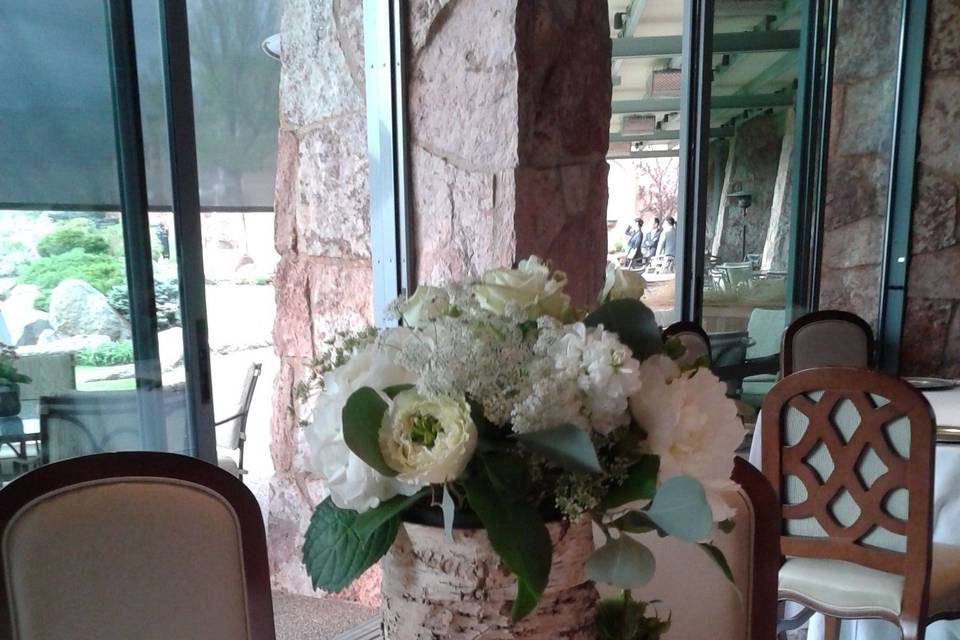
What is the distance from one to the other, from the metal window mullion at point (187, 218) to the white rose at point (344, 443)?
1.42 meters

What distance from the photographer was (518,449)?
1.55 ft

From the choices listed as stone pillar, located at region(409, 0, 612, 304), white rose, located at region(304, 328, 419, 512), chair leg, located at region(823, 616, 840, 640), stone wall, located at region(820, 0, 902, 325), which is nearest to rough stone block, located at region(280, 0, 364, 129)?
stone pillar, located at region(409, 0, 612, 304)

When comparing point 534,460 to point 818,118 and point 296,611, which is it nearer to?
point 296,611

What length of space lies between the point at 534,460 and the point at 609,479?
0.19 feet

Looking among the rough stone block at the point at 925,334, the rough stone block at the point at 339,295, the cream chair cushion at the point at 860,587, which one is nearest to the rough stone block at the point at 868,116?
→ the rough stone block at the point at 925,334

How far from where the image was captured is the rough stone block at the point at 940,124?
11.7 feet

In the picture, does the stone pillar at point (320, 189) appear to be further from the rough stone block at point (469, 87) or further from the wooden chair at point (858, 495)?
the wooden chair at point (858, 495)

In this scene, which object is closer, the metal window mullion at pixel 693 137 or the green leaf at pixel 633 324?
the green leaf at pixel 633 324

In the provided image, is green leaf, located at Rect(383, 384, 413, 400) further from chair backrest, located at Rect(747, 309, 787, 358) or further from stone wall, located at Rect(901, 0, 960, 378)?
stone wall, located at Rect(901, 0, 960, 378)

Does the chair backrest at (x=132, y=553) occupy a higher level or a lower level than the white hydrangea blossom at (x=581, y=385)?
lower

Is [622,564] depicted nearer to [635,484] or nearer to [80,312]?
[635,484]

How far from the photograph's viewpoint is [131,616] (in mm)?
882

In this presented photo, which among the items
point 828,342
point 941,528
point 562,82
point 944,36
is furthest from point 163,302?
point 944,36

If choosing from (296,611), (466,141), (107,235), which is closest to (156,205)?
(107,235)
